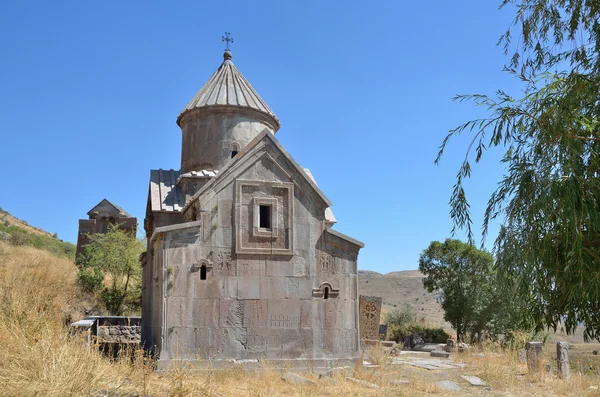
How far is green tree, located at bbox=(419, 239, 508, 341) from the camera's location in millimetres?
16750

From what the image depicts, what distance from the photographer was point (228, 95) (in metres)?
11.9

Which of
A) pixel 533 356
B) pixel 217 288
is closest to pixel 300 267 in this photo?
pixel 217 288

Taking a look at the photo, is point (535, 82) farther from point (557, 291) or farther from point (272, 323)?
point (272, 323)

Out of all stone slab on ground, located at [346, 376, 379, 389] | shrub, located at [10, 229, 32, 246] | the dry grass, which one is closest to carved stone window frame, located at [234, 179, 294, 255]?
the dry grass

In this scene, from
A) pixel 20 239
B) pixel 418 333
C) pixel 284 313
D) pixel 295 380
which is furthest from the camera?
pixel 20 239

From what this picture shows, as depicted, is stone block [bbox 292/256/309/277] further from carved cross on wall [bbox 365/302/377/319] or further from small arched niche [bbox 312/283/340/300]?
carved cross on wall [bbox 365/302/377/319]

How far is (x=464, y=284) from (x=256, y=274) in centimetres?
1100

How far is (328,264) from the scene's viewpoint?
29.3 feet

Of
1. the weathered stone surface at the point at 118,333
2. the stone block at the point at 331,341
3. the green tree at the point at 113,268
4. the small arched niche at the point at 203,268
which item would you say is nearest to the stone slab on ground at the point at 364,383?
the stone block at the point at 331,341

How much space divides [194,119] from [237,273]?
4737 mm

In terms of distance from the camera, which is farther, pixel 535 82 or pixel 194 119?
pixel 194 119

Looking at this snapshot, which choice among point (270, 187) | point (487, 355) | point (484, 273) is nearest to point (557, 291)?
point (270, 187)

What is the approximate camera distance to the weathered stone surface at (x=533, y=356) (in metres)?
8.84

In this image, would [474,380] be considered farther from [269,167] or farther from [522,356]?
[269,167]
